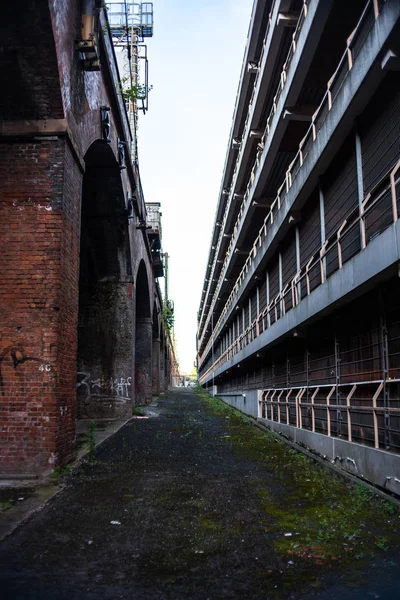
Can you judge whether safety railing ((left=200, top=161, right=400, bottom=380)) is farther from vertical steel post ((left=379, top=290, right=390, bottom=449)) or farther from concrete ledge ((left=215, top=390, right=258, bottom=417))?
concrete ledge ((left=215, top=390, right=258, bottom=417))

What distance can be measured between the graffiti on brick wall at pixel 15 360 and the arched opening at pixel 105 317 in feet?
26.7

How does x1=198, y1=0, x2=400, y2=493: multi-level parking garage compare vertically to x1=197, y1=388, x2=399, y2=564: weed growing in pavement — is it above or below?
above

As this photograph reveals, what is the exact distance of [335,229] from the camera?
8953 millimetres

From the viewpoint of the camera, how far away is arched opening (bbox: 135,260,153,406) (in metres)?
22.6

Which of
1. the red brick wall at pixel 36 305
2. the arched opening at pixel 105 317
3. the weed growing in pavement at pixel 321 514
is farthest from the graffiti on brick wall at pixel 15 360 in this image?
the arched opening at pixel 105 317

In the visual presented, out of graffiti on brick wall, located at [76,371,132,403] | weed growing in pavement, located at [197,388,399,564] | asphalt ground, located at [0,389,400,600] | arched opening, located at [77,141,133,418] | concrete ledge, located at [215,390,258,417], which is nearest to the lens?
asphalt ground, located at [0,389,400,600]

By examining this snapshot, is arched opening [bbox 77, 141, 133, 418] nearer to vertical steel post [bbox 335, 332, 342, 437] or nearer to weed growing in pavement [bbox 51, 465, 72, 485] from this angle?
vertical steel post [bbox 335, 332, 342, 437]

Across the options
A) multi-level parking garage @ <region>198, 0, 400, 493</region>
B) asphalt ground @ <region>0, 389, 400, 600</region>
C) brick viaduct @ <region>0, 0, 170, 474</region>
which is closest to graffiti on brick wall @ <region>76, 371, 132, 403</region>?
multi-level parking garage @ <region>198, 0, 400, 493</region>

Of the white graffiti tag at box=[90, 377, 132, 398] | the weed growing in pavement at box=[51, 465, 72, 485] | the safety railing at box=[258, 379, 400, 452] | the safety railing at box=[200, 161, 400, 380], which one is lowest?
the weed growing in pavement at box=[51, 465, 72, 485]

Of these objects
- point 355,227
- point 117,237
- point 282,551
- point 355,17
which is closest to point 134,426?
point 117,237

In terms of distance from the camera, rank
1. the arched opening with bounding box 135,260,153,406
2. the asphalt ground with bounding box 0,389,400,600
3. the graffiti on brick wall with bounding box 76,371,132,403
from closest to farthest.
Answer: the asphalt ground with bounding box 0,389,400,600 → the graffiti on brick wall with bounding box 76,371,132,403 → the arched opening with bounding box 135,260,153,406

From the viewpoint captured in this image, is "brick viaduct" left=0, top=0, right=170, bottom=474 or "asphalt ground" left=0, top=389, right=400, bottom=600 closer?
"asphalt ground" left=0, top=389, right=400, bottom=600

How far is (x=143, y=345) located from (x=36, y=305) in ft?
55.8

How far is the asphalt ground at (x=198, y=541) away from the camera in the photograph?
130 inches
